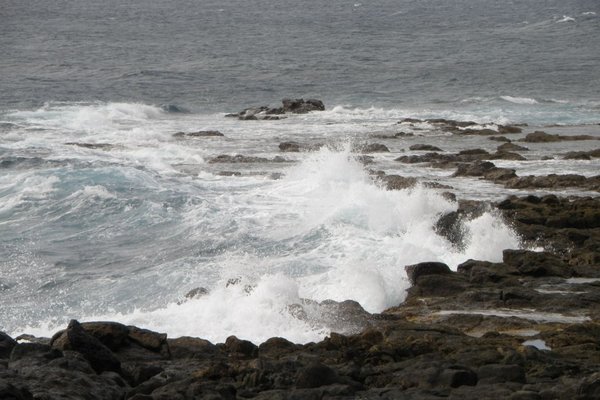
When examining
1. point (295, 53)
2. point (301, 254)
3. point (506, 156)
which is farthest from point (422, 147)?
point (295, 53)

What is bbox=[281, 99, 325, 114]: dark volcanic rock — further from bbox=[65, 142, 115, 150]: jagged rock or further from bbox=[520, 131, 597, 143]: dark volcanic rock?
bbox=[520, 131, 597, 143]: dark volcanic rock

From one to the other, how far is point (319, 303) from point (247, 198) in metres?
10.8

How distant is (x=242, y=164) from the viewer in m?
32.8

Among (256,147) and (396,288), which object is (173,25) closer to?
(256,147)

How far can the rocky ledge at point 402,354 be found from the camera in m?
10.8

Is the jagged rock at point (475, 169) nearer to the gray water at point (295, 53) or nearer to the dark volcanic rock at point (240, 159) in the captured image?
the dark volcanic rock at point (240, 159)

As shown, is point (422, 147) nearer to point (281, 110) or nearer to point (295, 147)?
point (295, 147)

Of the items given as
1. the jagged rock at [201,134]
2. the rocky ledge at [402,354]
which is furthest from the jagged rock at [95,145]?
the rocky ledge at [402,354]

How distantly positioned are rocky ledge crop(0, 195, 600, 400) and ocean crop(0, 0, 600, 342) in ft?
5.91

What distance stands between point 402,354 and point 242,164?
2072cm

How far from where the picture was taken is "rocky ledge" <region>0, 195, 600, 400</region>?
1080cm

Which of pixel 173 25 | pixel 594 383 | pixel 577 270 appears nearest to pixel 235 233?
pixel 577 270

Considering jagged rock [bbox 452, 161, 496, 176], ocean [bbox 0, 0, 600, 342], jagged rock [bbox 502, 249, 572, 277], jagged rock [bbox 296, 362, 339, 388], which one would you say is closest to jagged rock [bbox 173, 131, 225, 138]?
ocean [bbox 0, 0, 600, 342]

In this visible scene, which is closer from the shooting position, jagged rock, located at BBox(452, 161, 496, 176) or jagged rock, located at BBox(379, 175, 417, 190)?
jagged rock, located at BBox(379, 175, 417, 190)
